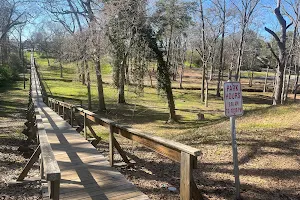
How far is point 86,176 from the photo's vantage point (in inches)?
177

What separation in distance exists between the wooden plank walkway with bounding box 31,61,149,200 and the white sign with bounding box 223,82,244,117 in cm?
217

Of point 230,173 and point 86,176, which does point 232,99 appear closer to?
point 230,173

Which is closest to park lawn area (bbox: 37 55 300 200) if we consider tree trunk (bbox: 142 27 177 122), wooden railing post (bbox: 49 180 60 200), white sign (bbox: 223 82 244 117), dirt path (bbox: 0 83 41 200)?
white sign (bbox: 223 82 244 117)

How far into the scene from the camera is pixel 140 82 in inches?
845

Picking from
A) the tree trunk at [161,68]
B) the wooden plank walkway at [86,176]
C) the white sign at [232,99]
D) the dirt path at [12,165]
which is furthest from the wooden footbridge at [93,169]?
the tree trunk at [161,68]

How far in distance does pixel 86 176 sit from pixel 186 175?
199 centimetres

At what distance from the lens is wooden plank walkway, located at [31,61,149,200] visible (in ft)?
12.7

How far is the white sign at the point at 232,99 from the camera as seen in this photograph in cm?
508

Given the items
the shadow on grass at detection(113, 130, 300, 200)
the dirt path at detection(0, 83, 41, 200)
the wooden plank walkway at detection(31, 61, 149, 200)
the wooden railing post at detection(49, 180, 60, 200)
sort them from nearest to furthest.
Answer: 1. the wooden railing post at detection(49, 180, 60, 200)
2. the wooden plank walkway at detection(31, 61, 149, 200)
3. the shadow on grass at detection(113, 130, 300, 200)
4. the dirt path at detection(0, 83, 41, 200)

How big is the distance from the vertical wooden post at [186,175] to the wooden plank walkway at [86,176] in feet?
2.55

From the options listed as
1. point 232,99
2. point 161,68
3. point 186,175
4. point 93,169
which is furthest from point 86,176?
point 161,68

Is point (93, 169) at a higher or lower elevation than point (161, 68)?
lower

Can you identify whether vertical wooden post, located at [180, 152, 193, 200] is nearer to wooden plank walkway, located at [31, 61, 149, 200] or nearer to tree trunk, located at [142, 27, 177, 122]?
wooden plank walkway, located at [31, 61, 149, 200]

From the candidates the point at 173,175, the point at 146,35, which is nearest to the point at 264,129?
the point at 173,175
